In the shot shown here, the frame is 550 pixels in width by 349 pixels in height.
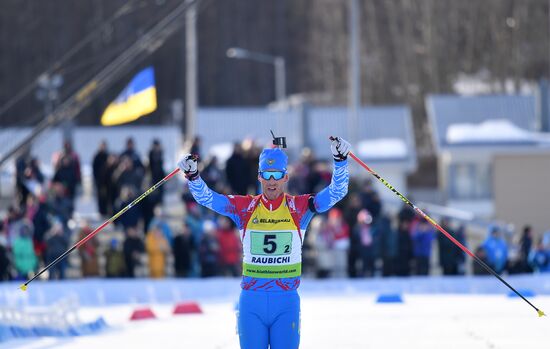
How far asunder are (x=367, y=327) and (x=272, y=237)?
165 inches

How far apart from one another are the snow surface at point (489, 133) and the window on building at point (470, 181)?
2.65 feet

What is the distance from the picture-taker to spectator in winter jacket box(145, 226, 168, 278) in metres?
19.4

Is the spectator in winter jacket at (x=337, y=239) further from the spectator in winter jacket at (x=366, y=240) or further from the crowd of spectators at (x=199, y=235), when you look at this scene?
the spectator in winter jacket at (x=366, y=240)

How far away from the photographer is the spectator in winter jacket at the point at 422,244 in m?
19.7

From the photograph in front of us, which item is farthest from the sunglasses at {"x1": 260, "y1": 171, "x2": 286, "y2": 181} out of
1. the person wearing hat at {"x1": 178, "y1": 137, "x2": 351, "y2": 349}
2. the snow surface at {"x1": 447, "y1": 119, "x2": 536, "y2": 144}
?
the snow surface at {"x1": 447, "y1": 119, "x2": 536, "y2": 144}

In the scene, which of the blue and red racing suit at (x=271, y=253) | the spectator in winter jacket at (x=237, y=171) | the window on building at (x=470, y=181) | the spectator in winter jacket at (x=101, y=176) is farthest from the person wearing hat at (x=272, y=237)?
the window on building at (x=470, y=181)

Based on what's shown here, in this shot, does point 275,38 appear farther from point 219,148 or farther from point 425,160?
point 219,148

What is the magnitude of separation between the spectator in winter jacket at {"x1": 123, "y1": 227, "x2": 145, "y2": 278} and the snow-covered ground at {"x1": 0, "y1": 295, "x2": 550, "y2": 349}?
2.31 metres

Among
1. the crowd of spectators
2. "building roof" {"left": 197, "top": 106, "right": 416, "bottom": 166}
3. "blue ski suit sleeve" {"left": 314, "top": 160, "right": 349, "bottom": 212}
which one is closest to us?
"blue ski suit sleeve" {"left": 314, "top": 160, "right": 349, "bottom": 212}

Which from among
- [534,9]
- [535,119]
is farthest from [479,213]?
[534,9]

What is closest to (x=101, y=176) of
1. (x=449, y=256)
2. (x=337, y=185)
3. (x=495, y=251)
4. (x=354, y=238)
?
(x=354, y=238)

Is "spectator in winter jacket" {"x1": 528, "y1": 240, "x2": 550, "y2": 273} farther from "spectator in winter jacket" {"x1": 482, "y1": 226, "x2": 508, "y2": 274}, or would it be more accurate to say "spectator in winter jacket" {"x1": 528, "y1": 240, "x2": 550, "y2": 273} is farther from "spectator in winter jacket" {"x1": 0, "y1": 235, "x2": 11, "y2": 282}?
"spectator in winter jacket" {"x1": 0, "y1": 235, "x2": 11, "y2": 282}

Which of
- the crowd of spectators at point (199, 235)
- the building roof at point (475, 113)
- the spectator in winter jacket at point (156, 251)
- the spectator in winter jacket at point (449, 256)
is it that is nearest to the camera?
the crowd of spectators at point (199, 235)

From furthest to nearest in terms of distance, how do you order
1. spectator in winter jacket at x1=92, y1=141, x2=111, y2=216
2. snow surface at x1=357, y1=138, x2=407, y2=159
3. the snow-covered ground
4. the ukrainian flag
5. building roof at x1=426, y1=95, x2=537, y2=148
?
1. snow surface at x1=357, y1=138, x2=407, y2=159
2. building roof at x1=426, y1=95, x2=537, y2=148
3. spectator in winter jacket at x1=92, y1=141, x2=111, y2=216
4. the ukrainian flag
5. the snow-covered ground
